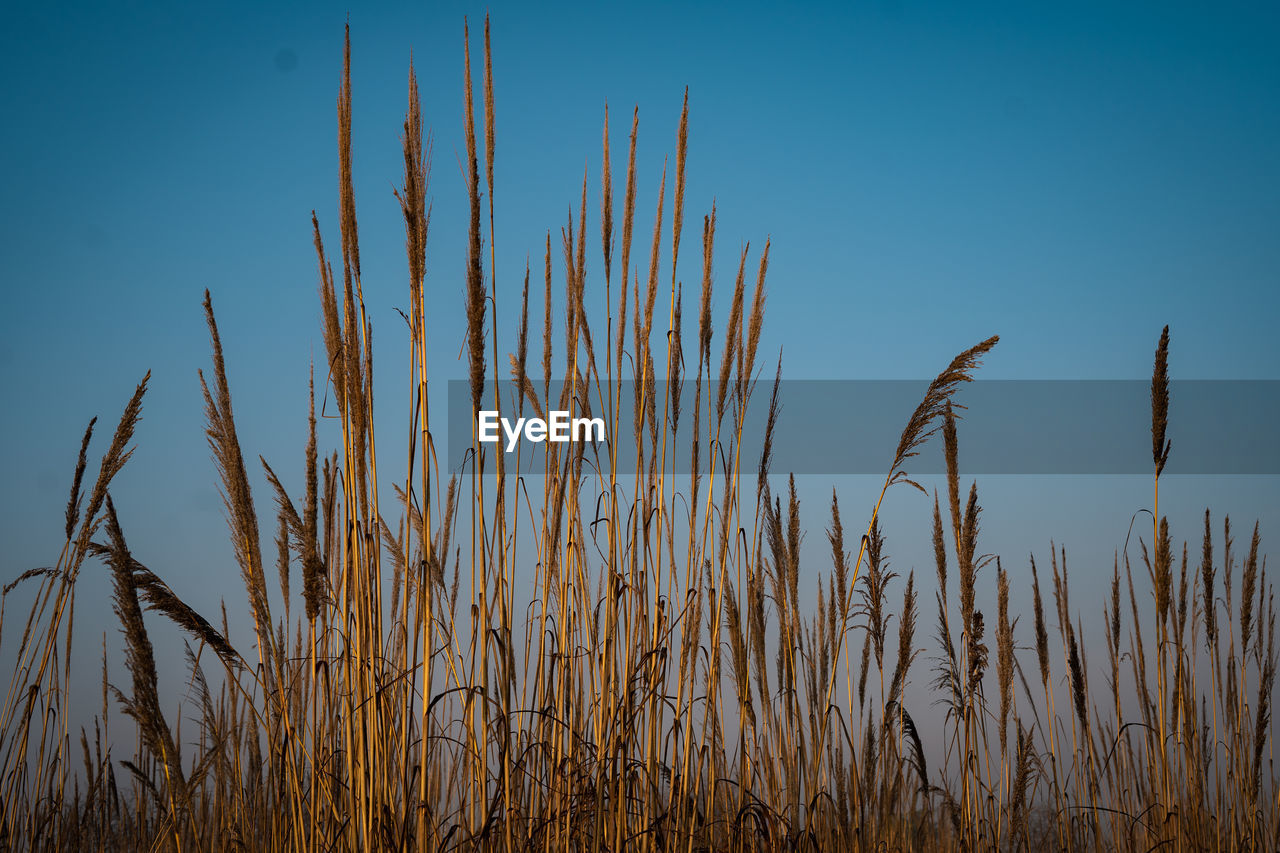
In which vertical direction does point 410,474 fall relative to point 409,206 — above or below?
below

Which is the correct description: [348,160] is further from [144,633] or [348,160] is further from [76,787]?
[76,787]

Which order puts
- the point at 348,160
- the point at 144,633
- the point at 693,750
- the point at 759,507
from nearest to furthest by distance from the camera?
the point at 348,160, the point at 144,633, the point at 693,750, the point at 759,507

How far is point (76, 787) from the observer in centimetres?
323

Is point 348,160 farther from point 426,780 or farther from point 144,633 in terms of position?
point 426,780

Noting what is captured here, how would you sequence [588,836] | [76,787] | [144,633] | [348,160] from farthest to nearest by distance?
[76,787], [588,836], [144,633], [348,160]

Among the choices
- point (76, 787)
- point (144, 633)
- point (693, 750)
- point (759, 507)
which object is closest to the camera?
point (144, 633)

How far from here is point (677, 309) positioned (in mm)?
2410

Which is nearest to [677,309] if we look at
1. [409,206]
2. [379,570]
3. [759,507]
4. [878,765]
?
[759,507]

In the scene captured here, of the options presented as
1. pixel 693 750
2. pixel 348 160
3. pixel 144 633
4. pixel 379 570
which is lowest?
pixel 693 750

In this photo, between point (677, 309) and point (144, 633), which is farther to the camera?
point (677, 309)

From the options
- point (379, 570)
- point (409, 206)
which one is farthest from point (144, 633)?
point (409, 206)

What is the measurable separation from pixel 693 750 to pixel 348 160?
1.62 m

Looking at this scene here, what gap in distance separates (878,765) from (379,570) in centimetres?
216

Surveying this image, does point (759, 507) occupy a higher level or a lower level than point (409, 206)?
lower
